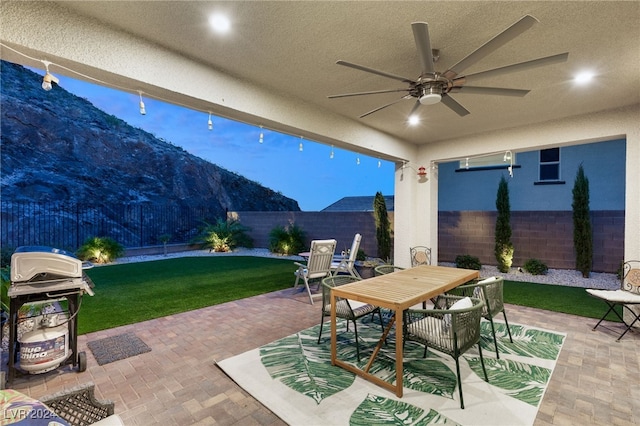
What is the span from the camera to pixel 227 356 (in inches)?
119

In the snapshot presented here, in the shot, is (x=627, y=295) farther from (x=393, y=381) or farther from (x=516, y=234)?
(x=516, y=234)

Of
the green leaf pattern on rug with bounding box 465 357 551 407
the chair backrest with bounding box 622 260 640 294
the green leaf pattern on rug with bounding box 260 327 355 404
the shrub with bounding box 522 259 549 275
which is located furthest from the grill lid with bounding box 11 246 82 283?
the shrub with bounding box 522 259 549 275

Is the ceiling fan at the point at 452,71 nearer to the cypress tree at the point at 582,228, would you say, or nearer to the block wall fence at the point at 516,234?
the cypress tree at the point at 582,228

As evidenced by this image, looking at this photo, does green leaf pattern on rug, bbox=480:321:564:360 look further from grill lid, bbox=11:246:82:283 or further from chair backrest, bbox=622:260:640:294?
grill lid, bbox=11:246:82:283

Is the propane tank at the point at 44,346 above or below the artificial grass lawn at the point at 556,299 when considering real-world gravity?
above

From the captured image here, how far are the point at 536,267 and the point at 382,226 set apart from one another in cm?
368

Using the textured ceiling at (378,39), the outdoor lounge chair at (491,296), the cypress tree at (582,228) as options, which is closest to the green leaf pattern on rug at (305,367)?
the outdoor lounge chair at (491,296)

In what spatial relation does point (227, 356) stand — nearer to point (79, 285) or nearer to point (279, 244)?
point (79, 285)

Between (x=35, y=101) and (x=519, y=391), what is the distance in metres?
19.4

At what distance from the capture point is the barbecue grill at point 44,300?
244 cm

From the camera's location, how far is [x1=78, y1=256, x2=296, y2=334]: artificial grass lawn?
431cm

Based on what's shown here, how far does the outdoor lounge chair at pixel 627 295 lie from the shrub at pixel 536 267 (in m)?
2.88

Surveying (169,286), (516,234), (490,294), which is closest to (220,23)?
(490,294)

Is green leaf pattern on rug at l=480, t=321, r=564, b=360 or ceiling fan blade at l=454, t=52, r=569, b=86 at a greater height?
ceiling fan blade at l=454, t=52, r=569, b=86
